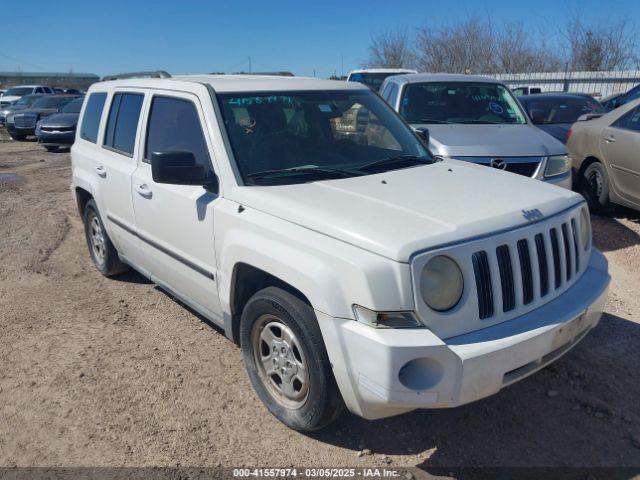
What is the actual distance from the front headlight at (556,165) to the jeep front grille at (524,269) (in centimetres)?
330

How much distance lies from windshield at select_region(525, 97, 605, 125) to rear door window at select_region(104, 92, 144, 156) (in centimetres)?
783

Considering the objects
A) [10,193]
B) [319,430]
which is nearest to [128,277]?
[319,430]

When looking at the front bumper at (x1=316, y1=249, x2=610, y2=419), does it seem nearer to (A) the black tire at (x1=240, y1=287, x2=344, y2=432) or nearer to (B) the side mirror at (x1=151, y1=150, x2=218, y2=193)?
(A) the black tire at (x1=240, y1=287, x2=344, y2=432)

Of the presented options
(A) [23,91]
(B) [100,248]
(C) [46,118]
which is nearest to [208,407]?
(B) [100,248]

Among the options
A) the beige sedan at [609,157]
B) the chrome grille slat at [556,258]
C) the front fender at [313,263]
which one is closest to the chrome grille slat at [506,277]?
the chrome grille slat at [556,258]

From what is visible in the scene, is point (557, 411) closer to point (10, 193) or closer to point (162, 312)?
point (162, 312)

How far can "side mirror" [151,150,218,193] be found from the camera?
3.45 meters

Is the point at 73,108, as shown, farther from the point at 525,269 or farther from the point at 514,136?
the point at 525,269

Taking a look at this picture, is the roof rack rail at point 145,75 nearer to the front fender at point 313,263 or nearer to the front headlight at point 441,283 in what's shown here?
the front fender at point 313,263

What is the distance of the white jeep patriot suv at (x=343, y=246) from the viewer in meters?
2.66

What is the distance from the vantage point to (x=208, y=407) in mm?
3629

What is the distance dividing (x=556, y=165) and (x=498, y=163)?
673mm

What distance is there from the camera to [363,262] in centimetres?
265

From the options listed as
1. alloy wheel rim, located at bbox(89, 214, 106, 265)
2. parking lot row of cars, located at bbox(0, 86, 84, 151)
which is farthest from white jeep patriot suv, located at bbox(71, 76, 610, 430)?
parking lot row of cars, located at bbox(0, 86, 84, 151)
